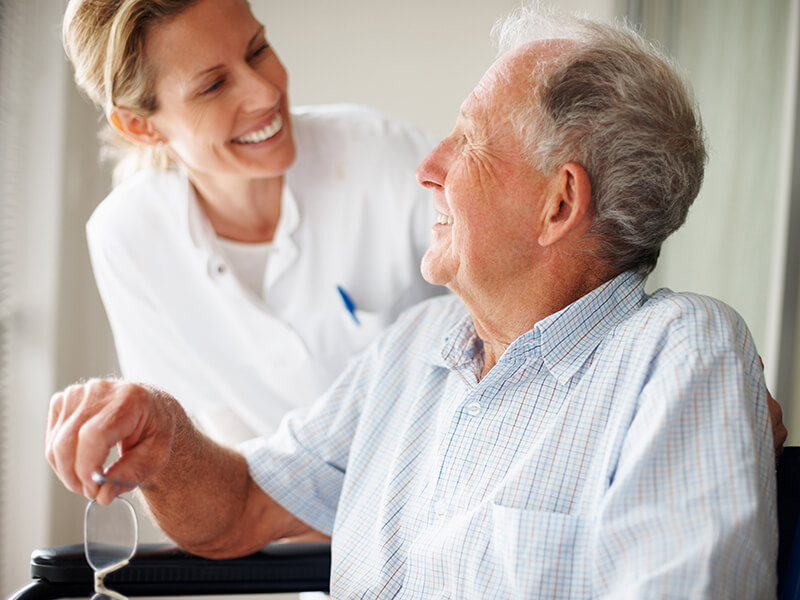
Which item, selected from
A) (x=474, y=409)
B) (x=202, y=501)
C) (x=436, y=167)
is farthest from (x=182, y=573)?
(x=436, y=167)

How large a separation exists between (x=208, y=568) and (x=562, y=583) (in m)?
0.66

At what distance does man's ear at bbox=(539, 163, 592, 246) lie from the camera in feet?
4.13

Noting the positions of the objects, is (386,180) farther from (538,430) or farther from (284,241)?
(538,430)

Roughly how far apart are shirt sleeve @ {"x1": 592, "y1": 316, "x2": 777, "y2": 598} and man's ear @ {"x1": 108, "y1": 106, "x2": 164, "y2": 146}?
1198 mm

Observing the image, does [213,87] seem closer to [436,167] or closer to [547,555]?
[436,167]

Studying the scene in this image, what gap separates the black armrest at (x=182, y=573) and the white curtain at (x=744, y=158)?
1.11m

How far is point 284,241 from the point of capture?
1907 millimetres

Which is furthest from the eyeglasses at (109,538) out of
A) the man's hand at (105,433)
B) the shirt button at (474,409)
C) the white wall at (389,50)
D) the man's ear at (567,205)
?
the white wall at (389,50)

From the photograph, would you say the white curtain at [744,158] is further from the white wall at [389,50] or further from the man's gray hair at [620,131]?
the white wall at [389,50]

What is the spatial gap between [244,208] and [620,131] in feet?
3.27

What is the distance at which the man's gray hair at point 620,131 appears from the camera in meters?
1.24

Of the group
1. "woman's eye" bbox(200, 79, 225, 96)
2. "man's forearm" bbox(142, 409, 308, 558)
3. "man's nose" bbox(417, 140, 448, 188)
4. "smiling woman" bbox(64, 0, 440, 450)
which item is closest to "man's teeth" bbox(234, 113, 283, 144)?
"smiling woman" bbox(64, 0, 440, 450)

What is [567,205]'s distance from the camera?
4.20ft

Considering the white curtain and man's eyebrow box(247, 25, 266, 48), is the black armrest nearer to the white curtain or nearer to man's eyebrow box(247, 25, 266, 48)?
man's eyebrow box(247, 25, 266, 48)
